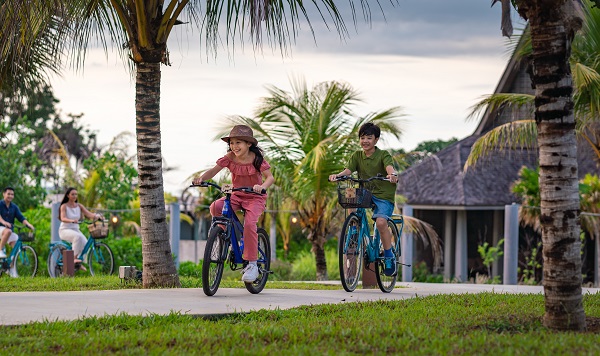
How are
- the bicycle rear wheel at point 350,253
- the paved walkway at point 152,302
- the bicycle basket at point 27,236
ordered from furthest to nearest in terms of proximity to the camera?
1. the bicycle basket at point 27,236
2. the bicycle rear wheel at point 350,253
3. the paved walkway at point 152,302

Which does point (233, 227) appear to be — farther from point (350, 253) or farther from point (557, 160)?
point (557, 160)

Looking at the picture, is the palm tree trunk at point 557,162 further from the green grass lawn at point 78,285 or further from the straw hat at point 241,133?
the green grass lawn at point 78,285

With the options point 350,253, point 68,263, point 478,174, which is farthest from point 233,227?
point 478,174

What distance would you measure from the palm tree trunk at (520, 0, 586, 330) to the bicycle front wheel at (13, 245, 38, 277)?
42.7 ft

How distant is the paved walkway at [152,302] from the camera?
8836 millimetres

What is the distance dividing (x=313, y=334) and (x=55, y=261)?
467 inches

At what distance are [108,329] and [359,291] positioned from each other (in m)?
4.74

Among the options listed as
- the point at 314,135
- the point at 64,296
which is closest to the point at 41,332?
the point at 64,296

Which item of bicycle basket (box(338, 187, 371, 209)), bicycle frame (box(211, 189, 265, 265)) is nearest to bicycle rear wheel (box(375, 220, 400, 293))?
bicycle basket (box(338, 187, 371, 209))

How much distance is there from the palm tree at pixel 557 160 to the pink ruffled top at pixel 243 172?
3507 mm

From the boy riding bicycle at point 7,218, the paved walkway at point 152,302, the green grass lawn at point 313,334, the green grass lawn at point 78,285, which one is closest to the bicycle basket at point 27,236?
the boy riding bicycle at point 7,218

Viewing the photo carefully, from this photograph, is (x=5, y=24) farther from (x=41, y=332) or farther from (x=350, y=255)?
(x=41, y=332)

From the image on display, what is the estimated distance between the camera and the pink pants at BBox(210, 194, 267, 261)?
10664 millimetres

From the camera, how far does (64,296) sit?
10.4m
